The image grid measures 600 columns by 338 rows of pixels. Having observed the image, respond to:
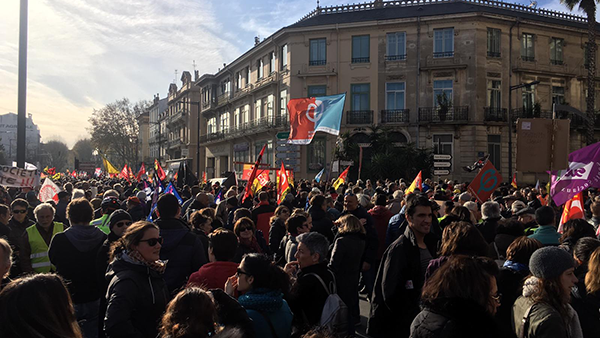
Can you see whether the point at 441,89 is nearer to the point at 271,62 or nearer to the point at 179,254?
the point at 271,62

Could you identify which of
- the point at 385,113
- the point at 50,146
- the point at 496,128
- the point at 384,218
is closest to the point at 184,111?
the point at 385,113

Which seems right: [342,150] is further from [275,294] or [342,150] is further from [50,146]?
[50,146]

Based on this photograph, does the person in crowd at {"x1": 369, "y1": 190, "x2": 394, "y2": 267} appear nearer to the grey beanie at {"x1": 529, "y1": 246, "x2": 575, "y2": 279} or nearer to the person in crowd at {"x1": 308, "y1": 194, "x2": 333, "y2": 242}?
the person in crowd at {"x1": 308, "y1": 194, "x2": 333, "y2": 242}

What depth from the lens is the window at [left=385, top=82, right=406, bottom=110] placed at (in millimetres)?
29344

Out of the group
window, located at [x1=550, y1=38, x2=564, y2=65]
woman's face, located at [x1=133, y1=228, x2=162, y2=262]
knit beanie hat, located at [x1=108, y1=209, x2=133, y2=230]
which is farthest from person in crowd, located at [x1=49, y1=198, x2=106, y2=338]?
window, located at [x1=550, y1=38, x2=564, y2=65]

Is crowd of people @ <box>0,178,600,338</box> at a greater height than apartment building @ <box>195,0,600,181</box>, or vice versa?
apartment building @ <box>195,0,600,181</box>

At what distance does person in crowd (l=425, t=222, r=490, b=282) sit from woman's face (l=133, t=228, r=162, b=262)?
86.6 inches

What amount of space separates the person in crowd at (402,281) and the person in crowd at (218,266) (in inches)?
54.9

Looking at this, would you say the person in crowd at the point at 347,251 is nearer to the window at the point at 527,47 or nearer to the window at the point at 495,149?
the window at the point at 495,149

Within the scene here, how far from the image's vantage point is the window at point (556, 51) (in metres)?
30.0

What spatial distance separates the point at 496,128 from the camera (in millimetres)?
28391

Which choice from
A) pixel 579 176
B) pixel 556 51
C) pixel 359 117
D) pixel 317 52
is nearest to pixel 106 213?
pixel 579 176

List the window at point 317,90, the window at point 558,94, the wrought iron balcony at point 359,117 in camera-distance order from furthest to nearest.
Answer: the window at point 317,90 < the window at point 558,94 < the wrought iron balcony at point 359,117

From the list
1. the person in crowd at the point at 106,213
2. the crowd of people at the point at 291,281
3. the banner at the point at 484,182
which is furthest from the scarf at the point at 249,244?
the banner at the point at 484,182
